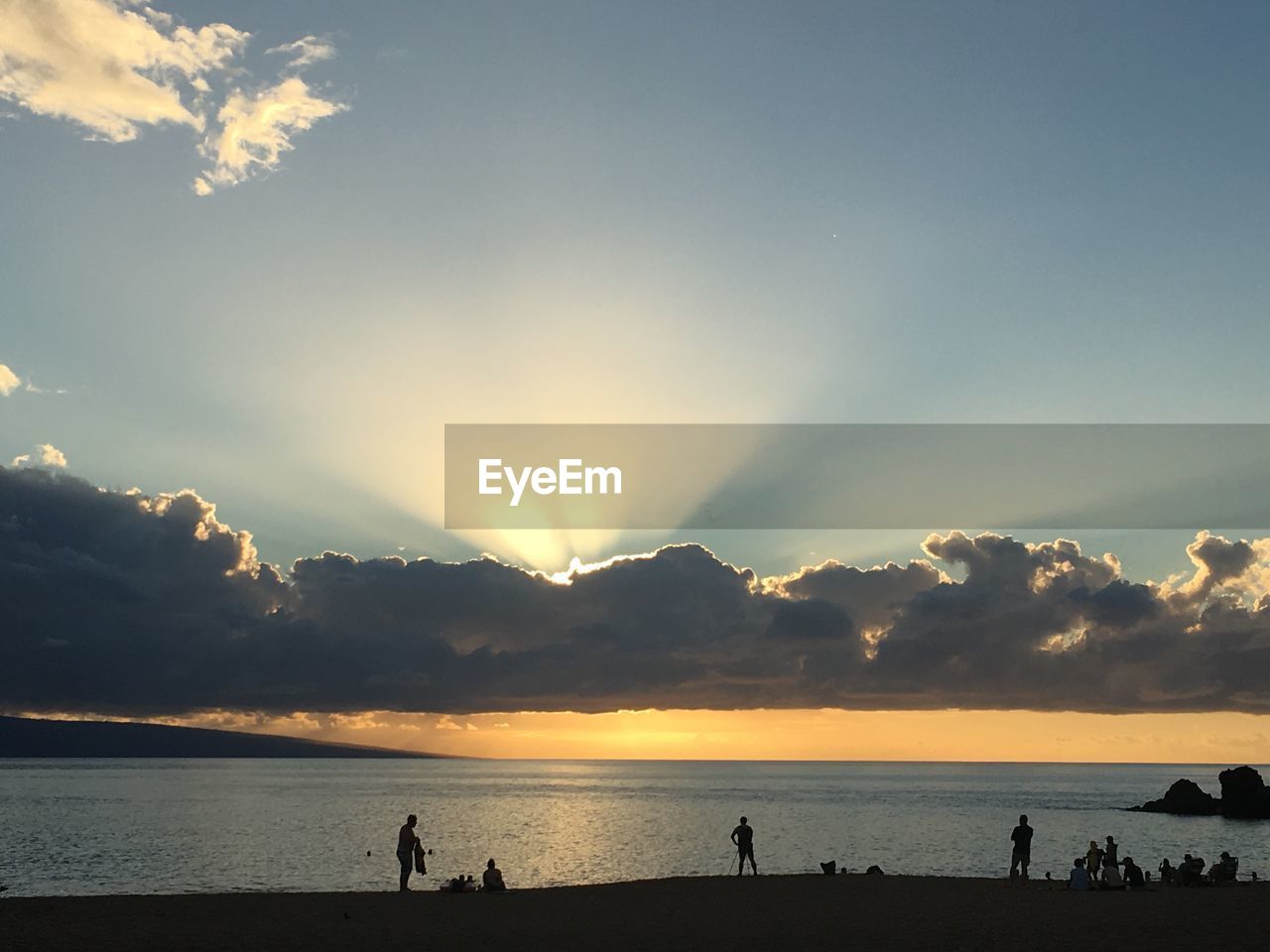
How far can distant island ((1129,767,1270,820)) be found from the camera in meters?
147

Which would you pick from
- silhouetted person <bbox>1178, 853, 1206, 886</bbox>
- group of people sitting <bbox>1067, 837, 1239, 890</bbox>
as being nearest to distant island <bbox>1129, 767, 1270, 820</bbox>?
group of people sitting <bbox>1067, 837, 1239, 890</bbox>

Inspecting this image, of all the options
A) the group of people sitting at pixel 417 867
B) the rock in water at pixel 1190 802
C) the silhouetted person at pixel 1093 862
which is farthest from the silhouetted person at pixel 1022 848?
the rock in water at pixel 1190 802

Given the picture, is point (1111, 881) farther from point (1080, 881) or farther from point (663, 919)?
point (663, 919)

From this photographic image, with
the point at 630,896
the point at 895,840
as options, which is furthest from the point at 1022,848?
the point at 895,840

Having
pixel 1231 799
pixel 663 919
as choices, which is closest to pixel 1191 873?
pixel 663 919

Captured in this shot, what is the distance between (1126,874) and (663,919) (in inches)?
801

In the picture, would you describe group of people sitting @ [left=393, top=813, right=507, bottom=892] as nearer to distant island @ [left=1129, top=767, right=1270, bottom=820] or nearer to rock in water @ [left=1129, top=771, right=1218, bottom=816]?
distant island @ [left=1129, top=767, right=1270, bottom=820]

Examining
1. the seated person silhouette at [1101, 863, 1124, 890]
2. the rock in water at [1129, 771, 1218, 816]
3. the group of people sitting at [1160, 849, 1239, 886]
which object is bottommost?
the rock in water at [1129, 771, 1218, 816]

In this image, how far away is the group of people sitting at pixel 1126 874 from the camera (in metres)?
37.4

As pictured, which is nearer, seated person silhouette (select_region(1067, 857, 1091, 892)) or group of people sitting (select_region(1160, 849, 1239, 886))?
seated person silhouette (select_region(1067, 857, 1091, 892))

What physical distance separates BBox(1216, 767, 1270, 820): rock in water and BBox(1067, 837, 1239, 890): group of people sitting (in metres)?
122

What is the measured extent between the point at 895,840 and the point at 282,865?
5216cm

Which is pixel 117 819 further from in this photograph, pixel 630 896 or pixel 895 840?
pixel 630 896

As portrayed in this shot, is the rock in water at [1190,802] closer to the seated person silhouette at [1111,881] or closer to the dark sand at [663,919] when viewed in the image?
the seated person silhouette at [1111,881]
